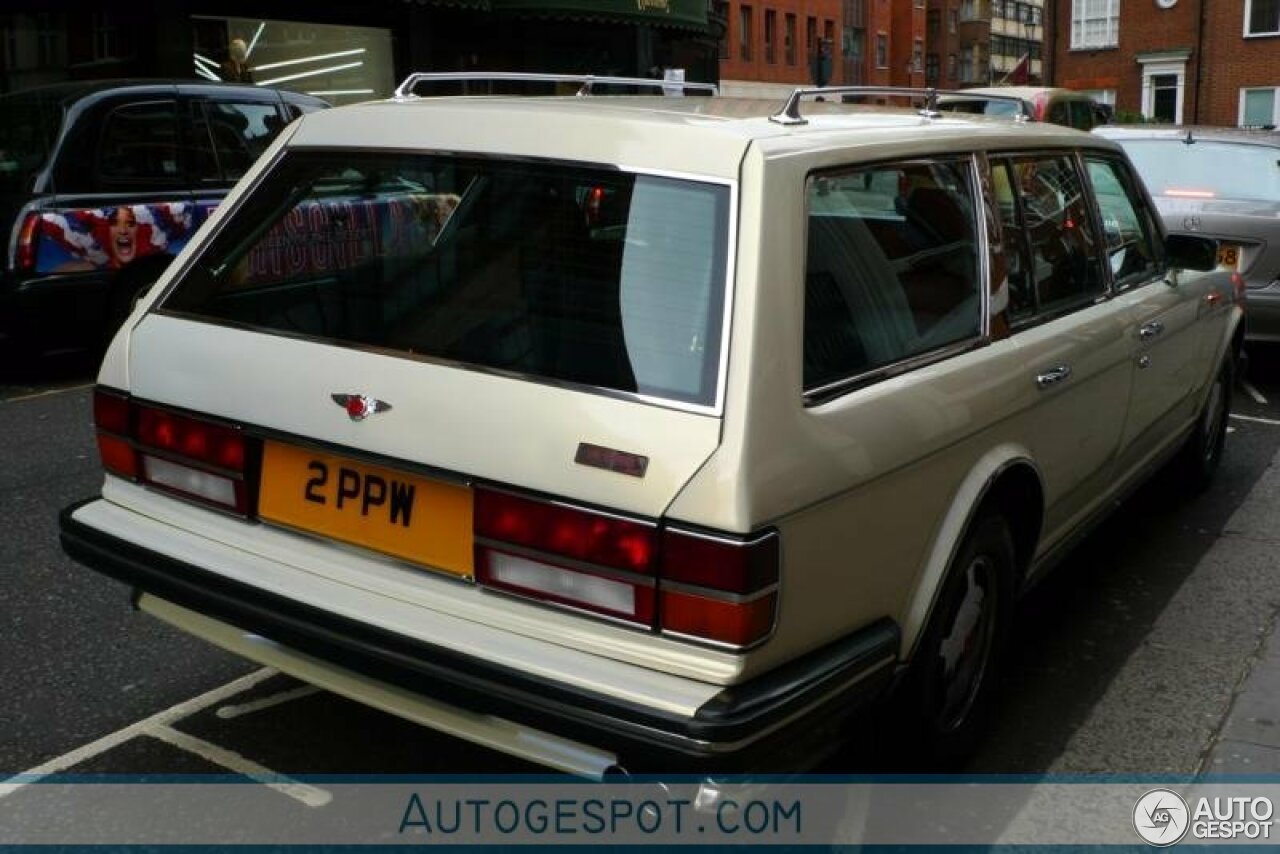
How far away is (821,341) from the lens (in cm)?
299

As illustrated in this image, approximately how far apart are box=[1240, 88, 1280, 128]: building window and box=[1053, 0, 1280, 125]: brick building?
0.03 meters

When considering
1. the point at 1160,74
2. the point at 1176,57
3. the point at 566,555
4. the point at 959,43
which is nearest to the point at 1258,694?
the point at 566,555

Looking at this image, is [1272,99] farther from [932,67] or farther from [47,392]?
[47,392]

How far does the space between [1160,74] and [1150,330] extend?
49.2 metres

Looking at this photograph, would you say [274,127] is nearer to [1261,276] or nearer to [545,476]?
[1261,276]

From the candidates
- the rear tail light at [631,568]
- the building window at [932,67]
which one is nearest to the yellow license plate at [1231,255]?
the rear tail light at [631,568]

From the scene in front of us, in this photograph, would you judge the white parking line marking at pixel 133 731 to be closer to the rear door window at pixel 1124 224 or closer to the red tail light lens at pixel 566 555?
the red tail light lens at pixel 566 555

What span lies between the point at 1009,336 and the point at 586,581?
5.20 feet

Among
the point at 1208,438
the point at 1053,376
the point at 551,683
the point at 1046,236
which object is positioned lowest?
the point at 1208,438

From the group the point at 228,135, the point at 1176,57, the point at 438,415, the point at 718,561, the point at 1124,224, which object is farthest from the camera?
the point at 1176,57

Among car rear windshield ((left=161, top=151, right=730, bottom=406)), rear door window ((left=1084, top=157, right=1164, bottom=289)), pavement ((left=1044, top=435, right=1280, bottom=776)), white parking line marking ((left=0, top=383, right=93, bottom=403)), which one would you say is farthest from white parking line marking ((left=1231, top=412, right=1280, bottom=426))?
white parking line marking ((left=0, top=383, right=93, bottom=403))

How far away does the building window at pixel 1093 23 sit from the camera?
50.9 metres

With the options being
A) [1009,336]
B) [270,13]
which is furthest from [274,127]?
[270,13]

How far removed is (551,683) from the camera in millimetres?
2709
